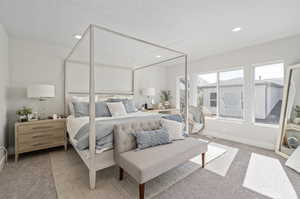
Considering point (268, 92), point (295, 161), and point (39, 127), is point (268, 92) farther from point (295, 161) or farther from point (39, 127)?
point (39, 127)

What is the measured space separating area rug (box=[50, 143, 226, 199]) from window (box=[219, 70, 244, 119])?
2.07 meters

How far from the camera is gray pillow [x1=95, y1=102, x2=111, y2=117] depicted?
10.2 ft

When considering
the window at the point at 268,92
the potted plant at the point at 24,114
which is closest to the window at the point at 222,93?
the window at the point at 268,92

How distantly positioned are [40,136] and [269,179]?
3.99 m

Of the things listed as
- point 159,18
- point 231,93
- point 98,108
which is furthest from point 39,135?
point 231,93

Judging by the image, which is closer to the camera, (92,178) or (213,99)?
(92,178)

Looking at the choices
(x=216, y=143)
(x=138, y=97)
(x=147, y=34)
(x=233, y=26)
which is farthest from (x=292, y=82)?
(x=138, y=97)

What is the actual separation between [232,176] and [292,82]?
2.44 metres

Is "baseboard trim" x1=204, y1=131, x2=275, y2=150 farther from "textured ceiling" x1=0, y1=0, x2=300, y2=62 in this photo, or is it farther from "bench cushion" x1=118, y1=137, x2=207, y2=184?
"textured ceiling" x1=0, y1=0, x2=300, y2=62

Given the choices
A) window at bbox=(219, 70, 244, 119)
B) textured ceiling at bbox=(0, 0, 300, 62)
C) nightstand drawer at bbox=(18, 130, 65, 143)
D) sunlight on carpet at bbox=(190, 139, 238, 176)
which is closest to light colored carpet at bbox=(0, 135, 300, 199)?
sunlight on carpet at bbox=(190, 139, 238, 176)

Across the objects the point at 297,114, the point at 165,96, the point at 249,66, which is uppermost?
the point at 249,66

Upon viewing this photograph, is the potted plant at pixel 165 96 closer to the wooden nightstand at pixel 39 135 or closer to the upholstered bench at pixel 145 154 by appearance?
the upholstered bench at pixel 145 154

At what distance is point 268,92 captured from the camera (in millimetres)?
3432

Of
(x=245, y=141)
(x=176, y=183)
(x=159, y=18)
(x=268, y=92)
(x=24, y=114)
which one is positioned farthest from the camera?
(x=245, y=141)
